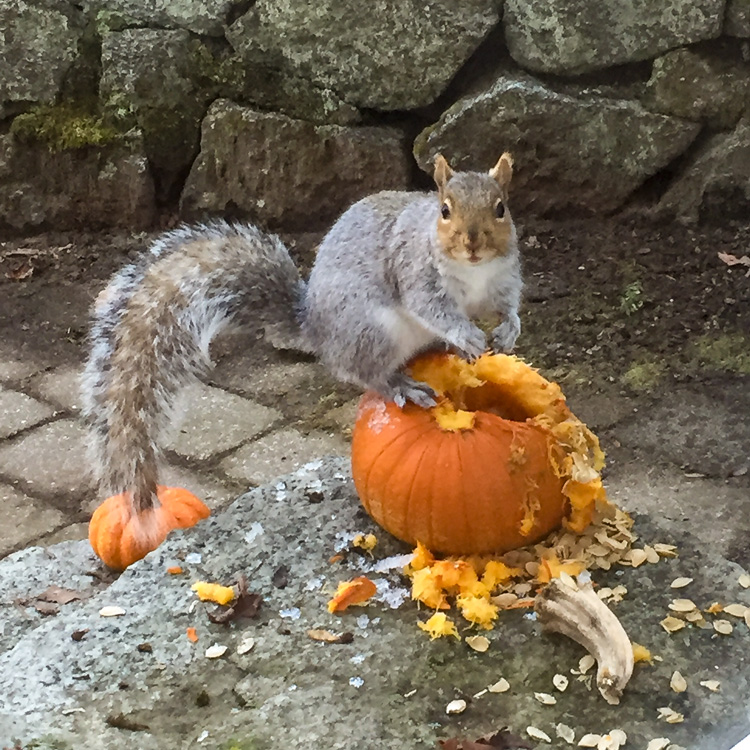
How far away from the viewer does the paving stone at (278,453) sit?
75.2 inches

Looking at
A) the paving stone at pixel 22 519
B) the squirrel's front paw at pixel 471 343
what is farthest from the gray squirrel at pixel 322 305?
the paving stone at pixel 22 519

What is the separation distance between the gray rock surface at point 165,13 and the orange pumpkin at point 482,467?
5.51 ft

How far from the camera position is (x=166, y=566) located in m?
1.27

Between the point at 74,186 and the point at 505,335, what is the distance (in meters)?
1.84

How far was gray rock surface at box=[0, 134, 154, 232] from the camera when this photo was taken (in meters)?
2.77

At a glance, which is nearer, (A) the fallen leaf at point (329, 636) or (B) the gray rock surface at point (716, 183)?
(A) the fallen leaf at point (329, 636)

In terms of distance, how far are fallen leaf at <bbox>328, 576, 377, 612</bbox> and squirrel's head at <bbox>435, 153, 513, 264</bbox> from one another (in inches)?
15.9

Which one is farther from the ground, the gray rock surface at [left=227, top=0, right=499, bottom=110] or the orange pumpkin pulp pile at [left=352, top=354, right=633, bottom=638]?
the gray rock surface at [left=227, top=0, right=499, bottom=110]

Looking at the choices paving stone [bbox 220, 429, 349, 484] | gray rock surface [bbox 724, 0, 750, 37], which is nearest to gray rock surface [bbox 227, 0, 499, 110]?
gray rock surface [bbox 724, 0, 750, 37]

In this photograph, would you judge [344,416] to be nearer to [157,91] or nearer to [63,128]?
[157,91]

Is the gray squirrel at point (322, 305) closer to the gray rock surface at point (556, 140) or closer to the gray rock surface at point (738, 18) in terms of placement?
the gray rock surface at point (556, 140)

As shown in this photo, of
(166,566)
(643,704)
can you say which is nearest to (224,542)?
(166,566)

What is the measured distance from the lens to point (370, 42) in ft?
8.38

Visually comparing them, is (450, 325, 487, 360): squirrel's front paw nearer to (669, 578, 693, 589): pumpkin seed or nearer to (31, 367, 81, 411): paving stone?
(669, 578, 693, 589): pumpkin seed
